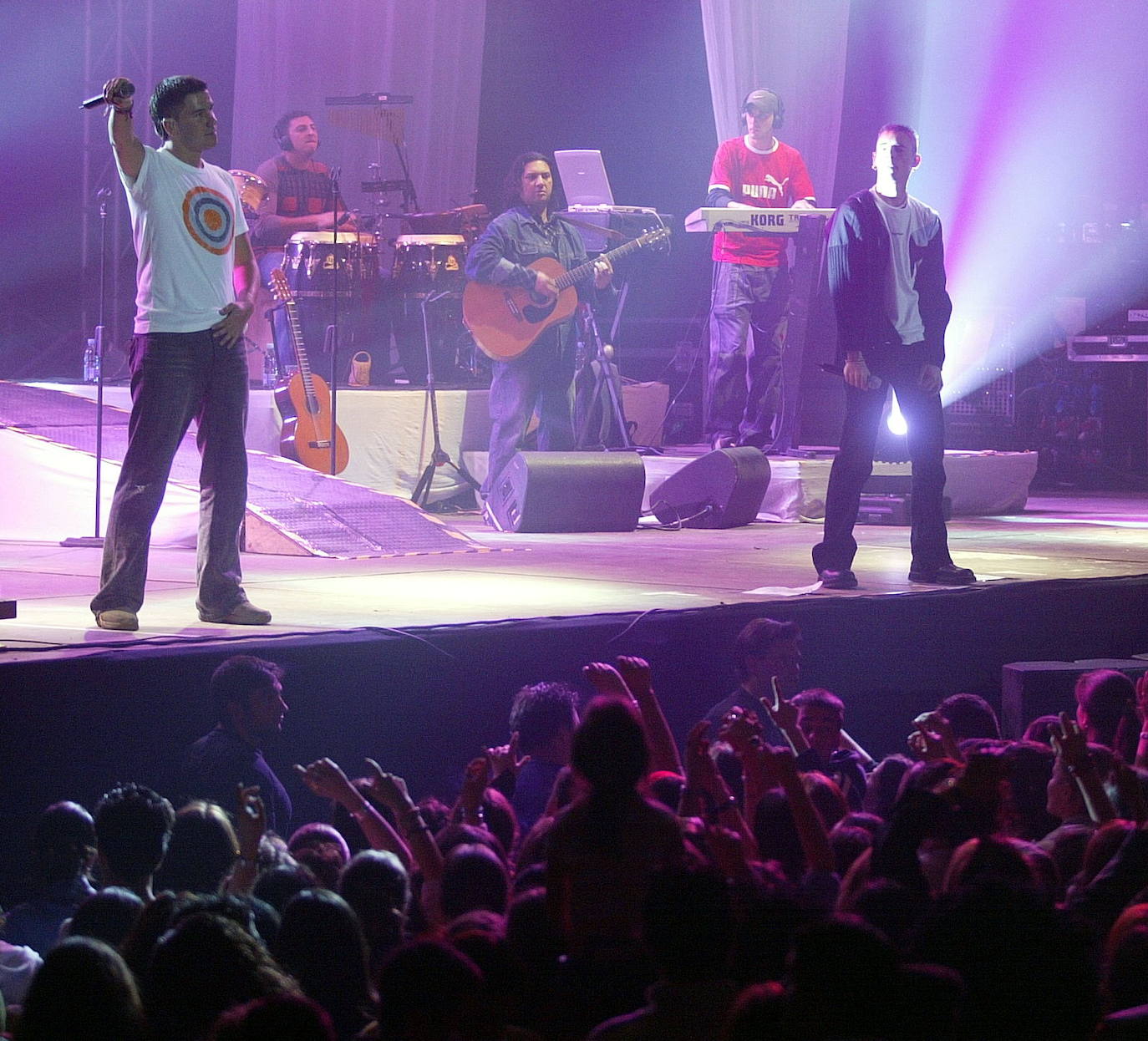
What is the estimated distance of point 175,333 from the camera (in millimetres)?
4977

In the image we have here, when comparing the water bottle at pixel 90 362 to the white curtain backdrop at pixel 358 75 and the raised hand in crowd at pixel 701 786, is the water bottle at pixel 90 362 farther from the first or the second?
the raised hand in crowd at pixel 701 786

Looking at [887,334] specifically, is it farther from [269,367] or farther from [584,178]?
[269,367]

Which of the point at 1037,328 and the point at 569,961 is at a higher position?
the point at 1037,328

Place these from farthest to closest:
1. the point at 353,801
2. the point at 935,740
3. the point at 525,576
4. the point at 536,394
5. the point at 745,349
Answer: the point at 745,349 → the point at 536,394 → the point at 525,576 → the point at 935,740 → the point at 353,801

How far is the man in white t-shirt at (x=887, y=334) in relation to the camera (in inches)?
241

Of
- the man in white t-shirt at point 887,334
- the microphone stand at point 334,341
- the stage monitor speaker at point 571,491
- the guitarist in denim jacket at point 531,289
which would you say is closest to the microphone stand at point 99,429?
the microphone stand at point 334,341

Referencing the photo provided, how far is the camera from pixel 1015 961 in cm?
214

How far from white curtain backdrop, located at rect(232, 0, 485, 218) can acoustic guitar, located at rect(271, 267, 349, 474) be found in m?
2.43

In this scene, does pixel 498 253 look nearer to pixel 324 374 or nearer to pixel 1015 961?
pixel 324 374

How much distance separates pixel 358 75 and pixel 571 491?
4907 mm

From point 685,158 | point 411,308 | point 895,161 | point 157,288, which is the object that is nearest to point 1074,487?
point 685,158

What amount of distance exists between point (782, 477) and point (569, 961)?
734 centimetres

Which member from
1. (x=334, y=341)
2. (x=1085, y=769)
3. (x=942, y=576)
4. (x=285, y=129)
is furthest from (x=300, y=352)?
(x=1085, y=769)

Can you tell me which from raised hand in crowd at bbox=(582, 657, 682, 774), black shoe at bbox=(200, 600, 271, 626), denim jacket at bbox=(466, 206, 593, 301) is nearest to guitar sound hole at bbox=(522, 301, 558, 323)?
denim jacket at bbox=(466, 206, 593, 301)
